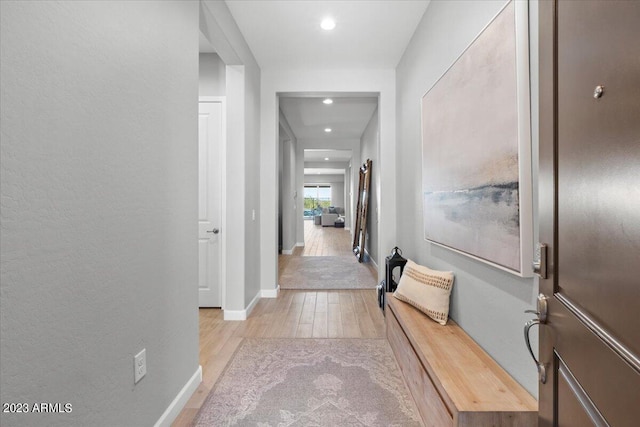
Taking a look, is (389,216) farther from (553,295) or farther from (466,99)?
(553,295)

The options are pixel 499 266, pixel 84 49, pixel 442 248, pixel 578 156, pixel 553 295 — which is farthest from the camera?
pixel 442 248

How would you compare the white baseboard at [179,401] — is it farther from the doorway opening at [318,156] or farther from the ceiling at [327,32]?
the ceiling at [327,32]

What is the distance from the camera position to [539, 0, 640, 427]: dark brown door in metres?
0.50

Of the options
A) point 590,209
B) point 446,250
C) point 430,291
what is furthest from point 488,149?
point 590,209

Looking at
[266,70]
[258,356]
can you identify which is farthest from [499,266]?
[266,70]

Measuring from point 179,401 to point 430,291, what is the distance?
5.32ft

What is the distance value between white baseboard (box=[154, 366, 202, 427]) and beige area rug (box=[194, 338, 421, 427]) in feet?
0.36

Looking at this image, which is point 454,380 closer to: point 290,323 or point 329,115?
point 290,323

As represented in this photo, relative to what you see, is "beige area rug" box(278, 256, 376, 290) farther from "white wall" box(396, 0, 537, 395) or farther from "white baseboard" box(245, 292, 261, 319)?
"white wall" box(396, 0, 537, 395)

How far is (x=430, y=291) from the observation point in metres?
2.21

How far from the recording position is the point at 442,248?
238 centimetres

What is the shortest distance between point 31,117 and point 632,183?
131 cm

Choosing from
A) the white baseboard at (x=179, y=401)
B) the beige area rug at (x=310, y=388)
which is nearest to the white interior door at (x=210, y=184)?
the beige area rug at (x=310, y=388)

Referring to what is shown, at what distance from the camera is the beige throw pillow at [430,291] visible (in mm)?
2133
